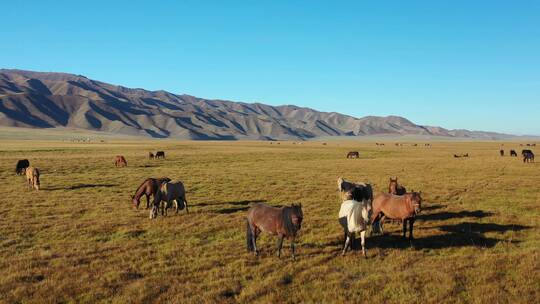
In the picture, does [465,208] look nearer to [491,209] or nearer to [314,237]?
[491,209]

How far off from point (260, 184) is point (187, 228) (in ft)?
46.1

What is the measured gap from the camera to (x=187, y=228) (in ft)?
51.4

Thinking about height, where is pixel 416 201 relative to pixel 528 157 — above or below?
above

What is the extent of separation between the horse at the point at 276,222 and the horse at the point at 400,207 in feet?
13.6

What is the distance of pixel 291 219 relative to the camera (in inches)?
435

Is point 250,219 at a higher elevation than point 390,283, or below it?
higher

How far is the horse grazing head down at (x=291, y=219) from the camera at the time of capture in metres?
10.9

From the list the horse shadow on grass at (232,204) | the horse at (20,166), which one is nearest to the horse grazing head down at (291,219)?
the horse shadow on grass at (232,204)

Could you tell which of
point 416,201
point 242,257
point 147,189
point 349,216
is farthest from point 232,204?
point 416,201

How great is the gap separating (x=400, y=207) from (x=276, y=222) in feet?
15.9

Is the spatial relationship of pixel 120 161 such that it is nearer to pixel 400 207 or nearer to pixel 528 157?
pixel 400 207

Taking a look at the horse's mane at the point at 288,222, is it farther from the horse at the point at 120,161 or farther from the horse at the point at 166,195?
the horse at the point at 120,161

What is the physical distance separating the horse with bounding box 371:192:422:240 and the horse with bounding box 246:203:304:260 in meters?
4.15

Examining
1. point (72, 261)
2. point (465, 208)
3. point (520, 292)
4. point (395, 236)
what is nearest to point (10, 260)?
point (72, 261)
